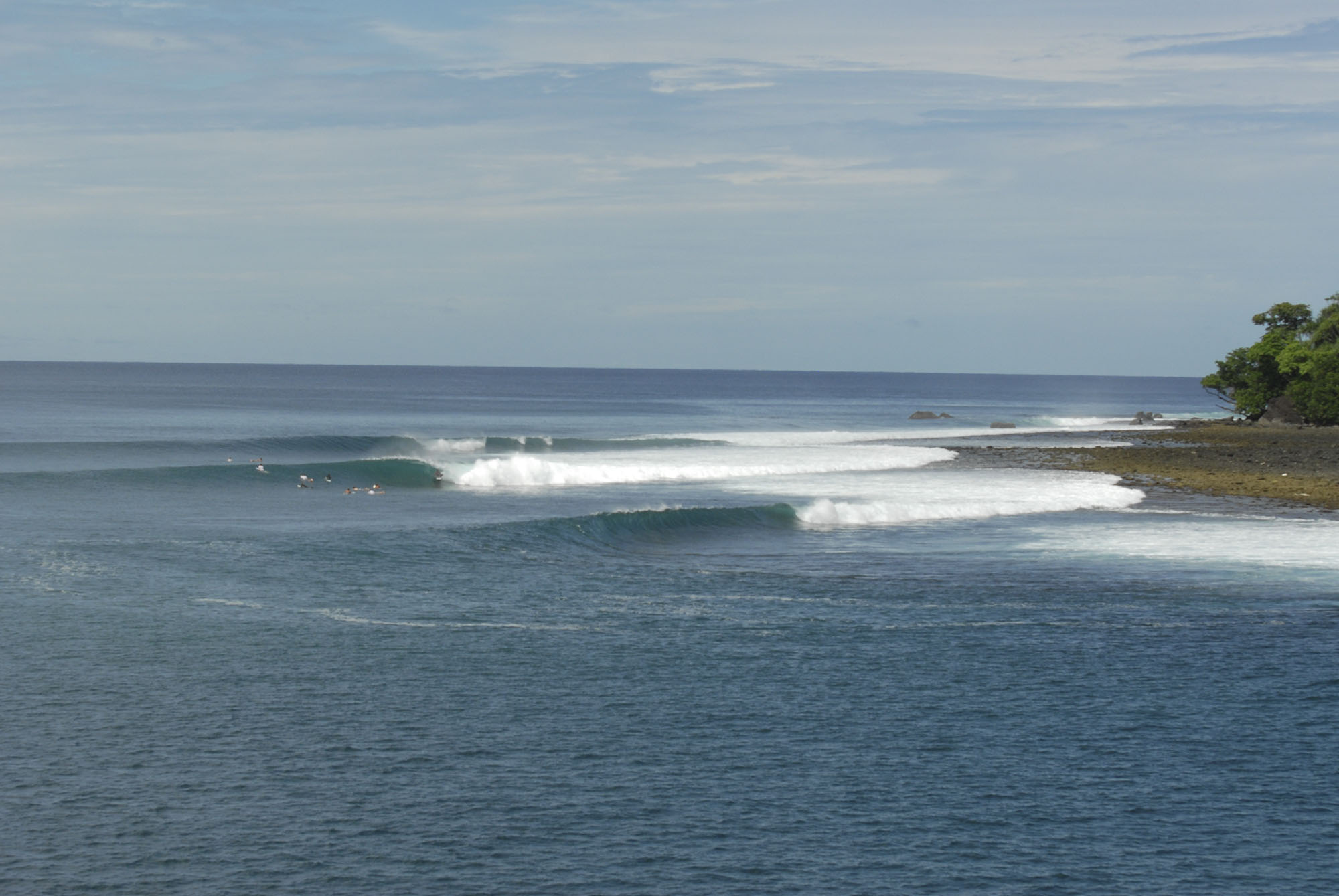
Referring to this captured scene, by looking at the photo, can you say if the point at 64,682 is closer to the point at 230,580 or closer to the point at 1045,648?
the point at 230,580

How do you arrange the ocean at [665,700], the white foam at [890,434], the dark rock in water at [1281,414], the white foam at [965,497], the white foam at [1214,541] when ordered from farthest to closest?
the dark rock in water at [1281,414], the white foam at [890,434], the white foam at [965,497], the white foam at [1214,541], the ocean at [665,700]

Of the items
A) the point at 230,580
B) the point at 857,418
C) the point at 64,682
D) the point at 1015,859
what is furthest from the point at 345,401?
the point at 1015,859

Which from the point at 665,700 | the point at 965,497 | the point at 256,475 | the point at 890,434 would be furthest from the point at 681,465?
the point at 665,700

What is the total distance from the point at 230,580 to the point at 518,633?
7.90 metres

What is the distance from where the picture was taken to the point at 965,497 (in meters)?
45.2

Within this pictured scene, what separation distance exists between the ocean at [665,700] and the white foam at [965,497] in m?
0.42

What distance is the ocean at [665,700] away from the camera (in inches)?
488

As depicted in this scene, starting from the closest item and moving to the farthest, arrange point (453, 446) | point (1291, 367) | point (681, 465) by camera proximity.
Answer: point (681, 465) → point (453, 446) → point (1291, 367)

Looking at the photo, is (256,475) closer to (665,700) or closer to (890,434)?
(665,700)

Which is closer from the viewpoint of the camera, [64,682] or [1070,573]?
[64,682]

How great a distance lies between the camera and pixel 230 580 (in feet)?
85.6

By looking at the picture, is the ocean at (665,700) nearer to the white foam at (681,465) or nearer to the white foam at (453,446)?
the white foam at (681,465)

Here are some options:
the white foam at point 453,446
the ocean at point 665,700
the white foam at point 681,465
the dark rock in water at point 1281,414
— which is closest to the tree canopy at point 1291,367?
the dark rock in water at point 1281,414

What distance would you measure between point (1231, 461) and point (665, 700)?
158 ft
